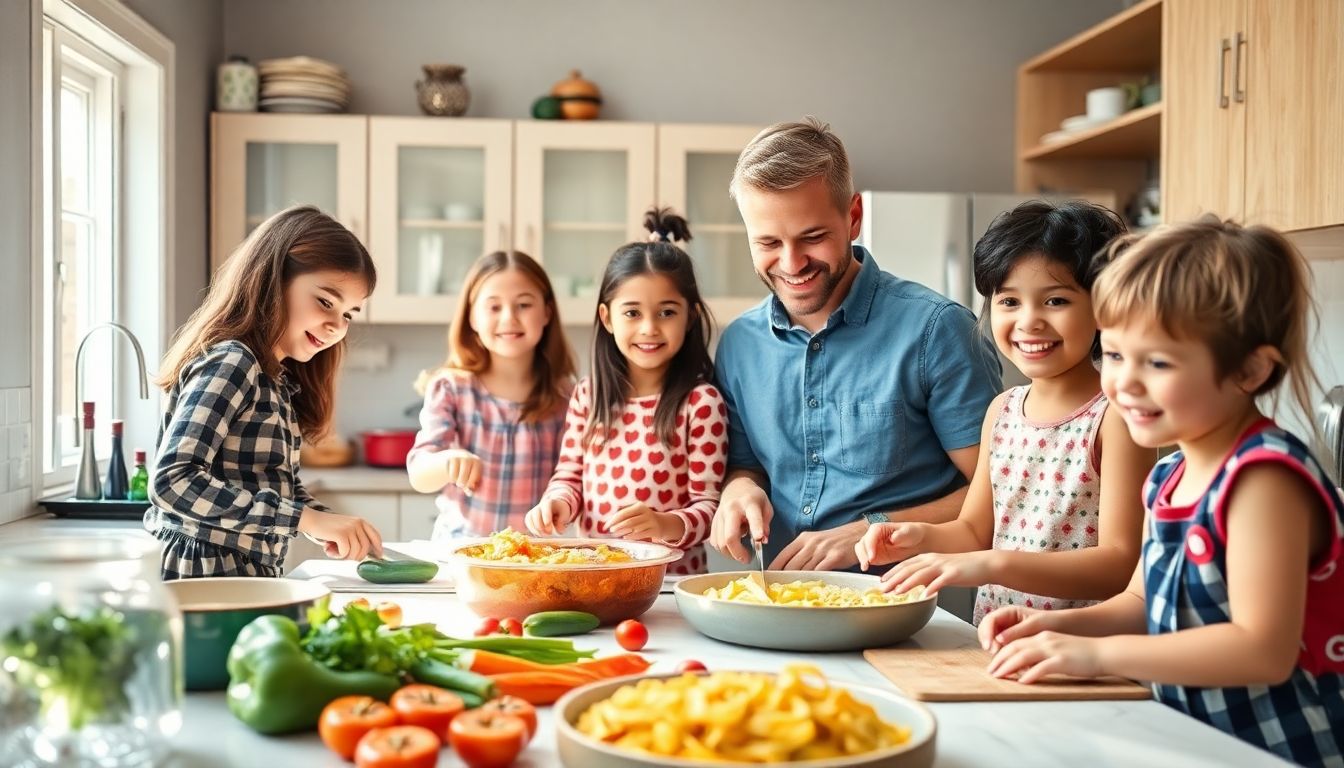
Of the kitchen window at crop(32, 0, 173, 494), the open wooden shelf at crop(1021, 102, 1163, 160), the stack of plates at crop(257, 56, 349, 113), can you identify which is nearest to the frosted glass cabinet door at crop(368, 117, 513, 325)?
the stack of plates at crop(257, 56, 349, 113)

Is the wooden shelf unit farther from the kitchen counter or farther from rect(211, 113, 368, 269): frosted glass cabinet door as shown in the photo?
the kitchen counter

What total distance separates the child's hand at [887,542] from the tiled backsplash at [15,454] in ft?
7.20

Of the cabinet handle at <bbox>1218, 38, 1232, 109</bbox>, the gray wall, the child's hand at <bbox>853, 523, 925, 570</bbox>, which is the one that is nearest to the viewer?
the child's hand at <bbox>853, 523, 925, 570</bbox>

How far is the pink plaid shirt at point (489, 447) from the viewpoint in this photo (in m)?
2.69

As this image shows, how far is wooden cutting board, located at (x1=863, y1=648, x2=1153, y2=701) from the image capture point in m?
1.20

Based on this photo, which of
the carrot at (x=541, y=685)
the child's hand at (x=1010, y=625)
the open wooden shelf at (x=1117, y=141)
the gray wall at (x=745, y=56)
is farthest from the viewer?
the gray wall at (x=745, y=56)

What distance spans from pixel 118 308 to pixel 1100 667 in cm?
342

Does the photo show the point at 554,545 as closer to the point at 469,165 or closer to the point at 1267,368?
the point at 1267,368

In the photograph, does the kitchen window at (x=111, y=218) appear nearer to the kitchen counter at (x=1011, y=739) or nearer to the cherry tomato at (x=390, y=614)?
the cherry tomato at (x=390, y=614)

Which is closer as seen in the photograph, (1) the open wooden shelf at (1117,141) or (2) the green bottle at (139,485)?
(2) the green bottle at (139,485)

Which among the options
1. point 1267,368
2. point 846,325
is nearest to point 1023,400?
point 846,325

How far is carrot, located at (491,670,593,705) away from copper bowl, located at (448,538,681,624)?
13.4 inches

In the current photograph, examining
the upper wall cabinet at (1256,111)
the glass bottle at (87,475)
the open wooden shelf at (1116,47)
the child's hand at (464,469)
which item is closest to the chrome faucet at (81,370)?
the glass bottle at (87,475)

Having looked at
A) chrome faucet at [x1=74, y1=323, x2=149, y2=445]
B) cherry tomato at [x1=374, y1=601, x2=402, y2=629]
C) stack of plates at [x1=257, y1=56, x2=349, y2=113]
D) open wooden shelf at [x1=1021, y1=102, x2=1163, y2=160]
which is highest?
stack of plates at [x1=257, y1=56, x2=349, y2=113]
